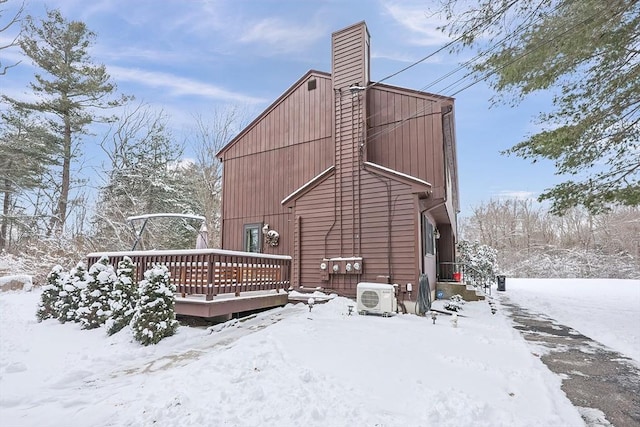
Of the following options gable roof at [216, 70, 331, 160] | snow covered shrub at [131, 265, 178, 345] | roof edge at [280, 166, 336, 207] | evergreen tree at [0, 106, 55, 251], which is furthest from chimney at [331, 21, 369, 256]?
evergreen tree at [0, 106, 55, 251]

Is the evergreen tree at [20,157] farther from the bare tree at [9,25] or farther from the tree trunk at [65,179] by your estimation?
the bare tree at [9,25]

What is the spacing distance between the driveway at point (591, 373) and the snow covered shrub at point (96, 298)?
21.6 ft

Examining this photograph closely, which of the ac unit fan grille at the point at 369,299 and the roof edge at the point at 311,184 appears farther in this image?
the roof edge at the point at 311,184

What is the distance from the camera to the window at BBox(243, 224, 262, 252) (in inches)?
429

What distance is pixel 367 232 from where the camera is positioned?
8.12 meters

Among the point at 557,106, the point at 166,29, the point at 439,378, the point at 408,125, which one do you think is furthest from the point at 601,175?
the point at 166,29

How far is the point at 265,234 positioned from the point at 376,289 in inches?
195

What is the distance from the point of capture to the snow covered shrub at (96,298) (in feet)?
19.6

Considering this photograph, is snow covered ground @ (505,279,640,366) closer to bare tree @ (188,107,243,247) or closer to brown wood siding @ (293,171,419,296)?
brown wood siding @ (293,171,419,296)

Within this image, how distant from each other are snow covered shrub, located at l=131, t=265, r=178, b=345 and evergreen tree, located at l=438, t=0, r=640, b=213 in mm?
6431

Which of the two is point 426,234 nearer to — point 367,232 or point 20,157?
point 367,232

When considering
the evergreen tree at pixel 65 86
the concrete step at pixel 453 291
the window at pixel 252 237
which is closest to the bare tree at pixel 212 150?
the evergreen tree at pixel 65 86

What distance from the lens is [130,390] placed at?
324 centimetres

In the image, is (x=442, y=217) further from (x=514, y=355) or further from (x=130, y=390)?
(x=130, y=390)
